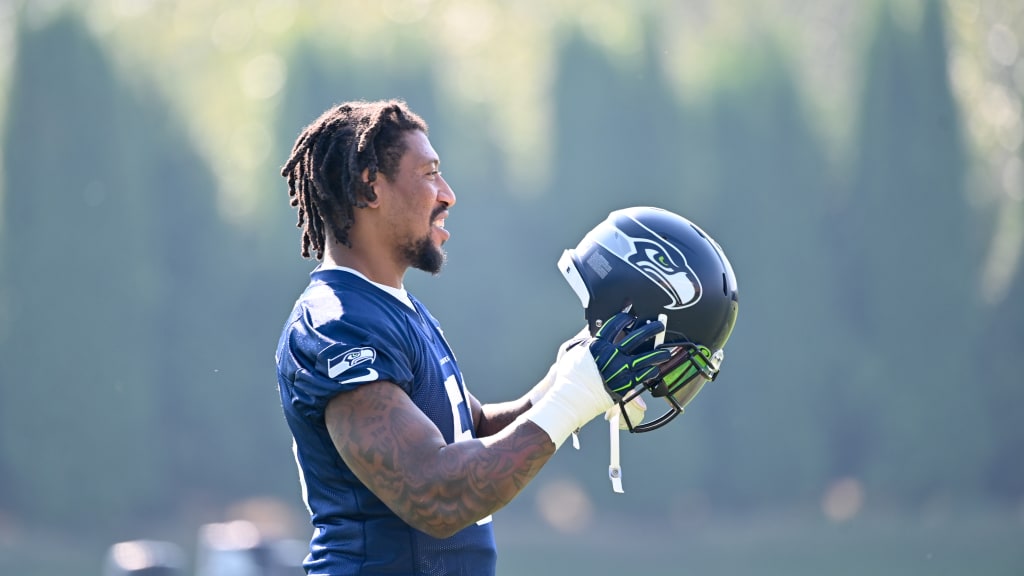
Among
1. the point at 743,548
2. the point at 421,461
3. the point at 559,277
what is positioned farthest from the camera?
Answer: the point at 559,277

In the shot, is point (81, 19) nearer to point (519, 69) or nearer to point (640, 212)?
point (519, 69)

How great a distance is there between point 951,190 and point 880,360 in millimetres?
3918

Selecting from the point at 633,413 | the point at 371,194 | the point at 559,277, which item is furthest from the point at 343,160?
the point at 559,277

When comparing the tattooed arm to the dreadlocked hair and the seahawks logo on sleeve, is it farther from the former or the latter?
the dreadlocked hair

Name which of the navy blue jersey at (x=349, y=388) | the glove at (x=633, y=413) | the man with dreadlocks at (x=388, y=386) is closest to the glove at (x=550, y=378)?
the man with dreadlocks at (x=388, y=386)

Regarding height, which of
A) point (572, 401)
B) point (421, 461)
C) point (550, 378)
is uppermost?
point (550, 378)

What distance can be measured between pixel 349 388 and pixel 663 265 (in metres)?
1.06

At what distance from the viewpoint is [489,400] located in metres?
30.3

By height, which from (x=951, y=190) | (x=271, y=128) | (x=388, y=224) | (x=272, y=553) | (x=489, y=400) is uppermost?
(x=271, y=128)

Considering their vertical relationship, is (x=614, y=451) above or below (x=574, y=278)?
below

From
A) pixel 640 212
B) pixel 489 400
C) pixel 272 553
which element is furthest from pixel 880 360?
pixel 640 212

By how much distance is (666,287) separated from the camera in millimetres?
3799

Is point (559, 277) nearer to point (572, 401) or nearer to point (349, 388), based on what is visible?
point (572, 401)

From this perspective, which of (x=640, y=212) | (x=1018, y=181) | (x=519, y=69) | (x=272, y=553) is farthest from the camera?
(x=519, y=69)
